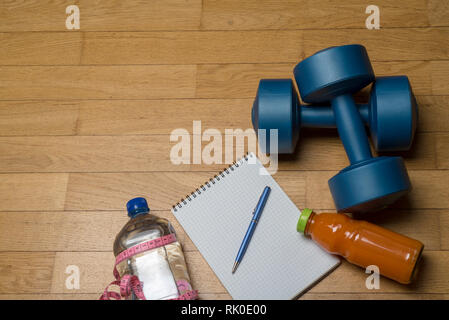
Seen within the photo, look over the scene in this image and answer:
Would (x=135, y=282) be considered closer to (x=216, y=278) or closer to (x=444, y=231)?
(x=216, y=278)

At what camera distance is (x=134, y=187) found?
106 cm

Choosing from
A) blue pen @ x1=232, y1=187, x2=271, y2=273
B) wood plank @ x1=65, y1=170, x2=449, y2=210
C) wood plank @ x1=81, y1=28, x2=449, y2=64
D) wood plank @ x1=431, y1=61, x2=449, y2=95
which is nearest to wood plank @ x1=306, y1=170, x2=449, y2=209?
wood plank @ x1=65, y1=170, x2=449, y2=210

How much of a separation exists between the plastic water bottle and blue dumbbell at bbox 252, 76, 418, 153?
31cm

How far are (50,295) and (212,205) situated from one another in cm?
44

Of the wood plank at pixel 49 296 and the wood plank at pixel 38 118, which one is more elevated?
the wood plank at pixel 38 118

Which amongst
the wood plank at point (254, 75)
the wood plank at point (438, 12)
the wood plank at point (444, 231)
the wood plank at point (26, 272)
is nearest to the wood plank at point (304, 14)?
the wood plank at point (438, 12)

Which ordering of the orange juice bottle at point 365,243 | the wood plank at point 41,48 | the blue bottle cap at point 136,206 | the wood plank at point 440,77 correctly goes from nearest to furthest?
the orange juice bottle at point 365,243, the blue bottle cap at point 136,206, the wood plank at point 440,77, the wood plank at point 41,48

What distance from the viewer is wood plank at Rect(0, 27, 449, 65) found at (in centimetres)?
111

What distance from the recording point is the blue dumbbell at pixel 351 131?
86cm

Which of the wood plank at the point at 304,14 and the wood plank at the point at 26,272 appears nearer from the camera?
the wood plank at the point at 26,272

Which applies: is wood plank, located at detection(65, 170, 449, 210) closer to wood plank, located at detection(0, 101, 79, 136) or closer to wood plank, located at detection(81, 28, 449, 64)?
wood plank, located at detection(0, 101, 79, 136)

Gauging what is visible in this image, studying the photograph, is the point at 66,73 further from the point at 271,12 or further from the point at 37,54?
the point at 271,12

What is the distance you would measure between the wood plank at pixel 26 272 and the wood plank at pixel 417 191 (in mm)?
646

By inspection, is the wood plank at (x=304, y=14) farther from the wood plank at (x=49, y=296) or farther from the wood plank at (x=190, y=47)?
the wood plank at (x=49, y=296)
